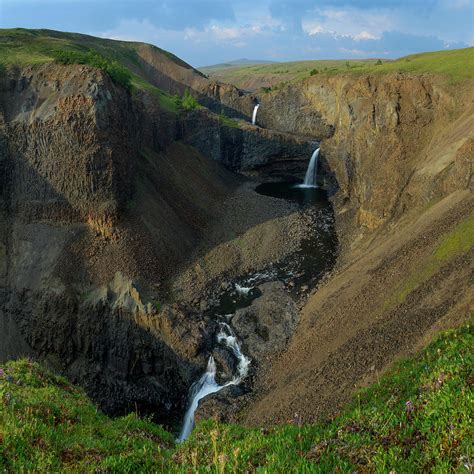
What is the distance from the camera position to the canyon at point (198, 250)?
2075cm

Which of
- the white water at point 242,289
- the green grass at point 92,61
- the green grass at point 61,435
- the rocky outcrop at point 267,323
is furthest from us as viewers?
the green grass at point 92,61

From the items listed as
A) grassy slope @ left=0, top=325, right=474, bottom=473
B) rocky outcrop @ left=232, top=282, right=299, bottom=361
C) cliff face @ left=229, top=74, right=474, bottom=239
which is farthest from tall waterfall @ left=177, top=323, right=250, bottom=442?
cliff face @ left=229, top=74, right=474, bottom=239

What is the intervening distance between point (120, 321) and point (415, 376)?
68.5ft

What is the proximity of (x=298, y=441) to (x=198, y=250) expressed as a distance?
30524mm

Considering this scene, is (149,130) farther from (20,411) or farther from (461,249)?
(20,411)

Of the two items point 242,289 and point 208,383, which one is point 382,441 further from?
point 242,289

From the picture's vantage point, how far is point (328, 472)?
5.70m

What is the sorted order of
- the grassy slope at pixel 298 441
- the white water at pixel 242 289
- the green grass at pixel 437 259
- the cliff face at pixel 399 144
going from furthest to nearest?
1. the white water at pixel 242 289
2. the cliff face at pixel 399 144
3. the green grass at pixel 437 259
4. the grassy slope at pixel 298 441

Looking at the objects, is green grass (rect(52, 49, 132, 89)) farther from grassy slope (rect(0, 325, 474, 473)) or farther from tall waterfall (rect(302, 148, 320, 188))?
tall waterfall (rect(302, 148, 320, 188))

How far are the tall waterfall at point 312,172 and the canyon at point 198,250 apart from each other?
35.5 feet

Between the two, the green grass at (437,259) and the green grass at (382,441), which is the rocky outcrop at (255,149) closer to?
the green grass at (437,259)

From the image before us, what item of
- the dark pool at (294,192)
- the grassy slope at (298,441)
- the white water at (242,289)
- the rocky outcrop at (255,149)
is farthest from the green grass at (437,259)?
the rocky outcrop at (255,149)

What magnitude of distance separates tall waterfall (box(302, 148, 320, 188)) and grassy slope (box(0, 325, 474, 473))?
52.3m

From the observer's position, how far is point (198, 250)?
122ft
